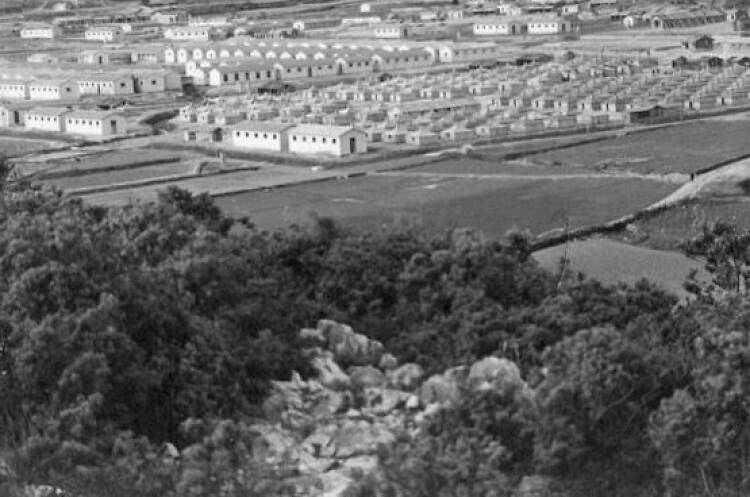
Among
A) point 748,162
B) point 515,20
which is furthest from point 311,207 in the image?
point 515,20

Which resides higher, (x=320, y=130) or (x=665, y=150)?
(x=320, y=130)

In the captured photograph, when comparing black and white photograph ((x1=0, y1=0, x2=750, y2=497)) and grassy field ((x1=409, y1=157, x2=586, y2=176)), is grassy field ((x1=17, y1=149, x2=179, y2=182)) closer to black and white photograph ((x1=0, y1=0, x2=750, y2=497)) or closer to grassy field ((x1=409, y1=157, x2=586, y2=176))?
black and white photograph ((x1=0, y1=0, x2=750, y2=497))

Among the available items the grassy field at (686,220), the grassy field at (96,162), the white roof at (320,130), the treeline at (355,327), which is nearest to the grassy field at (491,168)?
the white roof at (320,130)

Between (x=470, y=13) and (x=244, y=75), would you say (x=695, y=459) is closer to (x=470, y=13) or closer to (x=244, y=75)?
(x=244, y=75)

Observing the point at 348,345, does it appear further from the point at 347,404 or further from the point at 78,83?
the point at 78,83

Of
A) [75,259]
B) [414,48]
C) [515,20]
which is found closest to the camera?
[75,259]

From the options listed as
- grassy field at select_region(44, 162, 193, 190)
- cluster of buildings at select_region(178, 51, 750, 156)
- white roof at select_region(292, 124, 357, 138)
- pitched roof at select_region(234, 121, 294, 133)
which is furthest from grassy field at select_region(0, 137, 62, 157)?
white roof at select_region(292, 124, 357, 138)

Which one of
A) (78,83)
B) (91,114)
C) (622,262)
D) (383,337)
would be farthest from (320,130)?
(383,337)

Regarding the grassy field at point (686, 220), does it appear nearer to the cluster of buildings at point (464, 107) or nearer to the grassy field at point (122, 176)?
the cluster of buildings at point (464, 107)
